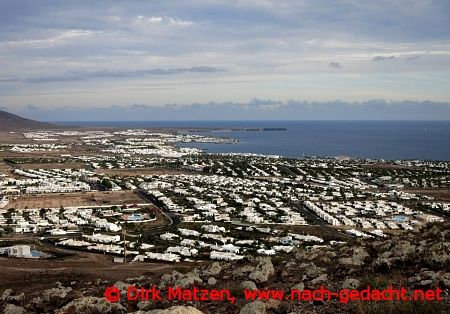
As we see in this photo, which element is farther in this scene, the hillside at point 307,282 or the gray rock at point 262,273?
the gray rock at point 262,273

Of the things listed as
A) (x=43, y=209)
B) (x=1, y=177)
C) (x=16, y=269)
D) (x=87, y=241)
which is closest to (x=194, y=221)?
(x=87, y=241)

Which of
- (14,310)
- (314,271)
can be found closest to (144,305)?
(14,310)

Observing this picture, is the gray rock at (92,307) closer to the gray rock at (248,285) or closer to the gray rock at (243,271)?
the gray rock at (248,285)

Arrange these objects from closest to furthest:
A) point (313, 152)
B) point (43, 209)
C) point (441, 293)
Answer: point (441, 293), point (43, 209), point (313, 152)

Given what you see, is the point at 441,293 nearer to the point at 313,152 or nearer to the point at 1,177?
the point at 1,177

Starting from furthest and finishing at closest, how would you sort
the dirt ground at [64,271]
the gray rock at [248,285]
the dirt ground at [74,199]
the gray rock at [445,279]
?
the dirt ground at [74,199]
the dirt ground at [64,271]
the gray rock at [248,285]
the gray rock at [445,279]

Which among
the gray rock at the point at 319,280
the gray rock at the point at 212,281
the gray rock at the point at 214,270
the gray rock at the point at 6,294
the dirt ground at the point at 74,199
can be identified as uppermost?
the gray rock at the point at 319,280

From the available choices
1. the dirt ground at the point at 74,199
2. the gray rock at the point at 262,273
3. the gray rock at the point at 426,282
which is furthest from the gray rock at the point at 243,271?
the dirt ground at the point at 74,199

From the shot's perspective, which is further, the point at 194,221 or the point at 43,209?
the point at 43,209
